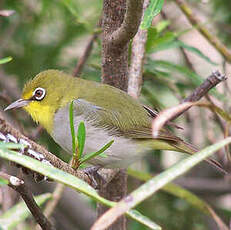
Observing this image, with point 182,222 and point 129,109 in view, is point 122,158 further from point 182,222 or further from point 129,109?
point 182,222

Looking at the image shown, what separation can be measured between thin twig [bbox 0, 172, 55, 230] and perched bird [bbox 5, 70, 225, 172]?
1.21 meters

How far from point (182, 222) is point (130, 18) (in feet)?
7.97

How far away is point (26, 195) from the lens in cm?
169

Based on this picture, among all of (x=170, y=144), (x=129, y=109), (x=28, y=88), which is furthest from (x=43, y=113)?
(x=170, y=144)

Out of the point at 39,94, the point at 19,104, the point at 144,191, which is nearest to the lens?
the point at 144,191

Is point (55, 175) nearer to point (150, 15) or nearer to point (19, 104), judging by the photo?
point (150, 15)

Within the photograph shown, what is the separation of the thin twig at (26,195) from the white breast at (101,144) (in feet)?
3.96

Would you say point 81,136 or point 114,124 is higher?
point 114,124

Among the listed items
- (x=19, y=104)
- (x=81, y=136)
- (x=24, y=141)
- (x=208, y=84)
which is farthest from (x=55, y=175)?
Result: (x=19, y=104)

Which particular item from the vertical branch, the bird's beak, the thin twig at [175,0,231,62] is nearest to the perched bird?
the bird's beak

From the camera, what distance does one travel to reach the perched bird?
3096 millimetres

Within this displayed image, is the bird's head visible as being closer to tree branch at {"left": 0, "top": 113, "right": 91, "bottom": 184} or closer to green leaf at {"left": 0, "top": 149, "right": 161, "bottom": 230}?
tree branch at {"left": 0, "top": 113, "right": 91, "bottom": 184}

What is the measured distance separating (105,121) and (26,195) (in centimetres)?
155

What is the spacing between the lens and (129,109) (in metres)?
3.17
